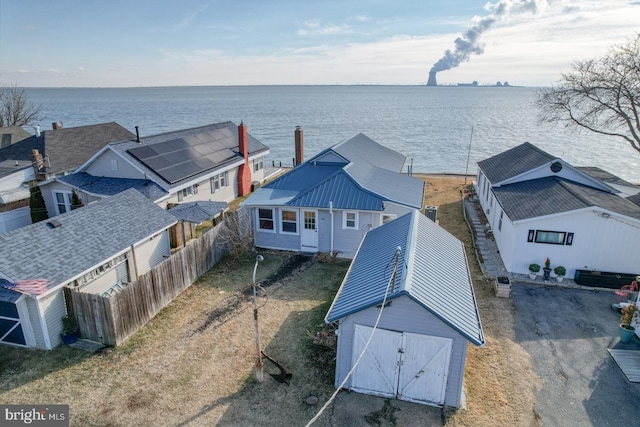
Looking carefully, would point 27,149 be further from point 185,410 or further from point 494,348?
point 494,348

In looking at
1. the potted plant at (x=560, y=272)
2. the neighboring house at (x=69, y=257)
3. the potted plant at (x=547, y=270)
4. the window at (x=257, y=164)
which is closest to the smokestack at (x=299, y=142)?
the window at (x=257, y=164)

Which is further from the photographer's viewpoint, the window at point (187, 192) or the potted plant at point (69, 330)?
the window at point (187, 192)

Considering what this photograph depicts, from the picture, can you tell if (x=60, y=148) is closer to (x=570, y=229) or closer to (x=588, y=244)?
(x=570, y=229)

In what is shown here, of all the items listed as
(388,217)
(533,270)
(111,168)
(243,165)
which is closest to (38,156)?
(111,168)

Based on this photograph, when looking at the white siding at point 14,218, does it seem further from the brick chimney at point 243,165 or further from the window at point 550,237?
the window at point 550,237

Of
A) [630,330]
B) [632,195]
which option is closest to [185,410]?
[630,330]
